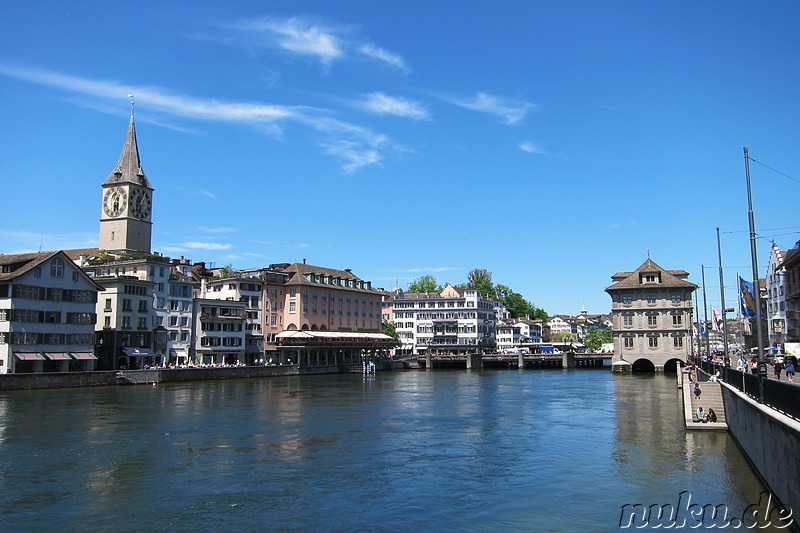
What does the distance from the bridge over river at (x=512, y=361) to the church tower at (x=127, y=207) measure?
196 feet

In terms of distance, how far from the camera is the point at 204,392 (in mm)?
69312

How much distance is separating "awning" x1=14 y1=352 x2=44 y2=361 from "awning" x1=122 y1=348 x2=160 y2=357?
14058 millimetres

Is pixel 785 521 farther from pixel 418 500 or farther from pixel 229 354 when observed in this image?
pixel 229 354

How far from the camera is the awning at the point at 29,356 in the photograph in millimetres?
70875

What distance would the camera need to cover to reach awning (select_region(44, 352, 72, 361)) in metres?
73.9

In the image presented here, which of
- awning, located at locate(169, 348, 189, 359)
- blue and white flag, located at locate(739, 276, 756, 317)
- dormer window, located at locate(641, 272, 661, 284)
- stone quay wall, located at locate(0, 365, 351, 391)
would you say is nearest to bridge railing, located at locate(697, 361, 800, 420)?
blue and white flag, located at locate(739, 276, 756, 317)

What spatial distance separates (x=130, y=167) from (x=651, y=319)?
95224 millimetres

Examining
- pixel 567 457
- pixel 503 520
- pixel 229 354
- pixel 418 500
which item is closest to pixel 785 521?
pixel 503 520

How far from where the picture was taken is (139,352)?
8794 centimetres

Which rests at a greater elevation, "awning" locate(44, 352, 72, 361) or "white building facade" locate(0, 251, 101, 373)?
"white building facade" locate(0, 251, 101, 373)

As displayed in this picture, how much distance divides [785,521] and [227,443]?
25629mm

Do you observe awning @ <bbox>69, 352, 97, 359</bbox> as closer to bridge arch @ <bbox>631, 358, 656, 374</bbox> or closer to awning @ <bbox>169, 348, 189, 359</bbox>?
awning @ <bbox>169, 348, 189, 359</bbox>

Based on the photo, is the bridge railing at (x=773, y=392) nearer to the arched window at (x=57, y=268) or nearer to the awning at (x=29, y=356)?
the awning at (x=29, y=356)

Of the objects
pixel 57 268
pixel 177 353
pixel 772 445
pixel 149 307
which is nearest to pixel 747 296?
pixel 772 445
